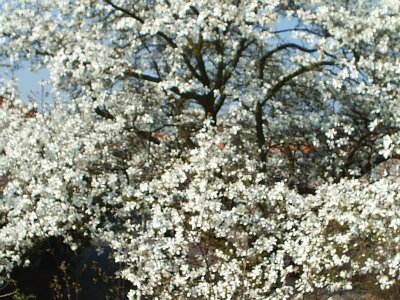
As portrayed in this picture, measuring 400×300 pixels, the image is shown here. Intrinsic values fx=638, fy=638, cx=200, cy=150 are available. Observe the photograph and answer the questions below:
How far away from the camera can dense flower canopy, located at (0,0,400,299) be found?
11.0 metres

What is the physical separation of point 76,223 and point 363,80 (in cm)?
649

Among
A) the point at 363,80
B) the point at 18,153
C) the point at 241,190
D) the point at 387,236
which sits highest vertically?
the point at 363,80

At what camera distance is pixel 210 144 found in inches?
476

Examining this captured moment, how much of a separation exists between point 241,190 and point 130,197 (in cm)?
245

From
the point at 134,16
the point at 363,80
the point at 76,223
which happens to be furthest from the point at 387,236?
the point at 134,16

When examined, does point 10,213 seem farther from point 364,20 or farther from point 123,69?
point 364,20

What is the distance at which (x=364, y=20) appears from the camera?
1239 centimetres

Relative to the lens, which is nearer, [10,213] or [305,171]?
[10,213]

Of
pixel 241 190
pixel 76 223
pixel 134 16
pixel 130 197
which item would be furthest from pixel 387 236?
pixel 134 16

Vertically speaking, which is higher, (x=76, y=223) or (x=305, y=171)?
(x=305, y=171)

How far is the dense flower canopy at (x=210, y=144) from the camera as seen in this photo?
1102cm

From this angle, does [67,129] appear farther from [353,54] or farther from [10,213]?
[353,54]

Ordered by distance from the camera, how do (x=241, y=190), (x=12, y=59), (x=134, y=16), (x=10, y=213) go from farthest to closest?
1. (x=12, y=59)
2. (x=134, y=16)
3. (x=10, y=213)
4. (x=241, y=190)

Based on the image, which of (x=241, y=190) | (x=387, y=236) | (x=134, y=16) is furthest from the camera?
(x=134, y=16)
